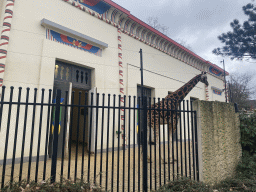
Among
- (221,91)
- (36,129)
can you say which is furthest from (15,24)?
(221,91)

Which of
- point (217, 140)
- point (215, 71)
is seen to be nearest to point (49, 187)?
point (217, 140)

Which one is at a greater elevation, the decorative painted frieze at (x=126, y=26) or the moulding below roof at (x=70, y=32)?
the decorative painted frieze at (x=126, y=26)

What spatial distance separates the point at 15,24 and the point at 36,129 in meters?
3.27

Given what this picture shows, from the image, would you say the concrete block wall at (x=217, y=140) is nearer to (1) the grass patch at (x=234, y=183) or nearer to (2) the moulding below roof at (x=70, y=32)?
(1) the grass patch at (x=234, y=183)

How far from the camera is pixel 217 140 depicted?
12.8ft

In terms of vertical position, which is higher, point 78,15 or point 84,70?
point 78,15

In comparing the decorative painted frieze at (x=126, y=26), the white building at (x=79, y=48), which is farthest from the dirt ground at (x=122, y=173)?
the decorative painted frieze at (x=126, y=26)

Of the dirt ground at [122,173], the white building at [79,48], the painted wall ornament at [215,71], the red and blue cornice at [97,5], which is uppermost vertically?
the red and blue cornice at [97,5]

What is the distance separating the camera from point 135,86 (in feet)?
27.8

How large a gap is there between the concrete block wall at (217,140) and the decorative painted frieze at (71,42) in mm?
4794

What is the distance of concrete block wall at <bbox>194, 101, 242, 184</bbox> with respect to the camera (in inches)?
143

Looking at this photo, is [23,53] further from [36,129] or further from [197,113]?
[197,113]

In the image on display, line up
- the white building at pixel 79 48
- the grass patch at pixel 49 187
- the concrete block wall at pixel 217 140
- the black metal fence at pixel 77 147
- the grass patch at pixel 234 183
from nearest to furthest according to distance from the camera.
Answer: the grass patch at pixel 49 187
the black metal fence at pixel 77 147
the grass patch at pixel 234 183
the concrete block wall at pixel 217 140
the white building at pixel 79 48

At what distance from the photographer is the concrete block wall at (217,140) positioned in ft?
11.9
